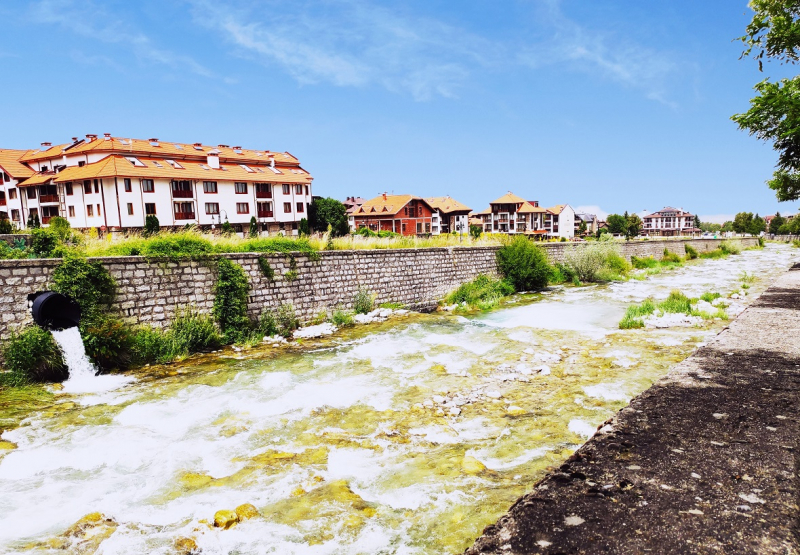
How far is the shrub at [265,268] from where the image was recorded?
1208 centimetres

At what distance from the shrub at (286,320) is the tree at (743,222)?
128155mm

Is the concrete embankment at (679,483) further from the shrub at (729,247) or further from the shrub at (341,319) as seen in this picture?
the shrub at (729,247)

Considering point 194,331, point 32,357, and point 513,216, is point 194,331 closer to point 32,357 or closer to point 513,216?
point 32,357

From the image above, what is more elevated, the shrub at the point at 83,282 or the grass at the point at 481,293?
the shrub at the point at 83,282

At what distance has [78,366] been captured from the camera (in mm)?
8258

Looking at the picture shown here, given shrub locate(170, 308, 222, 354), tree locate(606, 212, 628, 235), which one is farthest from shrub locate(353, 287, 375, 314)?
tree locate(606, 212, 628, 235)

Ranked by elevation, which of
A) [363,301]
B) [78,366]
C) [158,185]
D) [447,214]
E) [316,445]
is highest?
[158,185]

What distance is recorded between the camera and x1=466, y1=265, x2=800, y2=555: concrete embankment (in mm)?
1629

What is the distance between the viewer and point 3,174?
A: 4706cm

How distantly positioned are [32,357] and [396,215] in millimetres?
60630

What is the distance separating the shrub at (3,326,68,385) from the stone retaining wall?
0.30 m

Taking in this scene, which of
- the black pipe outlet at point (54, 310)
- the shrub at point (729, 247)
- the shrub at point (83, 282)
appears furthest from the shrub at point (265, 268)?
the shrub at point (729, 247)

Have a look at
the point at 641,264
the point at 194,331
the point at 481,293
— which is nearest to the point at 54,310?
the point at 194,331

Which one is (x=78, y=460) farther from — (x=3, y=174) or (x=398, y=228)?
(x=398, y=228)
